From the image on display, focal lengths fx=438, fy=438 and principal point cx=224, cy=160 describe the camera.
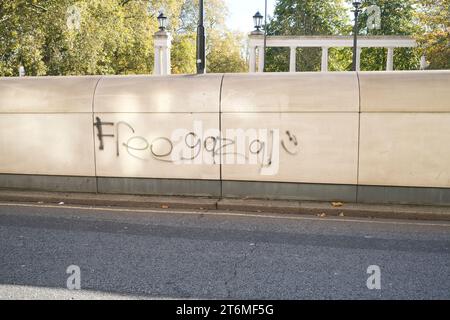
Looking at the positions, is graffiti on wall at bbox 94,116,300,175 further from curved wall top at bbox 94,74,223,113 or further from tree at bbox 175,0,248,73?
tree at bbox 175,0,248,73

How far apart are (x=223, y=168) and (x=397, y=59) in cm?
3827

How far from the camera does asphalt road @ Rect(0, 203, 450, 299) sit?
429cm

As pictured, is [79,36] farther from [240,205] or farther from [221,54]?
[221,54]

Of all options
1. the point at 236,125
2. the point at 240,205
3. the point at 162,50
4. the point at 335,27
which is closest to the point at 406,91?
the point at 236,125

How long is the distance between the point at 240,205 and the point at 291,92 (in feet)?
7.05

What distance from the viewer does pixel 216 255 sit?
208 inches

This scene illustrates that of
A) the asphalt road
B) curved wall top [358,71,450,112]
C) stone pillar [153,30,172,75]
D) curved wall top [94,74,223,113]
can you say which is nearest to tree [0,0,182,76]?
stone pillar [153,30,172,75]

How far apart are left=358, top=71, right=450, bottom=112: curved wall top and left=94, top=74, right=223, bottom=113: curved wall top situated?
2610 mm

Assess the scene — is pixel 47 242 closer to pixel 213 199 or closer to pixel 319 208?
pixel 213 199

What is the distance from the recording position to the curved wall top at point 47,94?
826 centimetres

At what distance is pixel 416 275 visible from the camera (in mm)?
4672

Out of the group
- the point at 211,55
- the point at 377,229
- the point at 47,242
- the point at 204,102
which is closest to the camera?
the point at 47,242

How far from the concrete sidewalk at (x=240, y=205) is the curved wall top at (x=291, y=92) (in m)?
1.64
